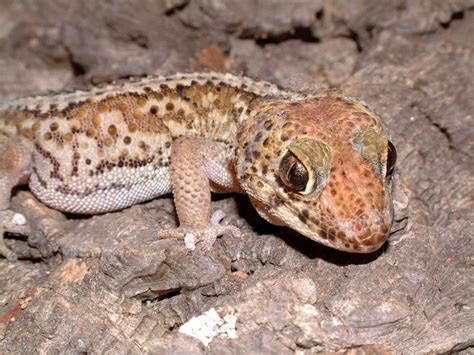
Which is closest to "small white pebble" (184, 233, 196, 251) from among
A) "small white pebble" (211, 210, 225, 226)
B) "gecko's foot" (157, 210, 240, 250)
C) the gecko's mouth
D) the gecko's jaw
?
"gecko's foot" (157, 210, 240, 250)

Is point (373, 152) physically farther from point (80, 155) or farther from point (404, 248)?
point (80, 155)

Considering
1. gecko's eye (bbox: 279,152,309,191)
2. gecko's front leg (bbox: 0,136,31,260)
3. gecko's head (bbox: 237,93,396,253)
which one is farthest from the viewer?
gecko's front leg (bbox: 0,136,31,260)

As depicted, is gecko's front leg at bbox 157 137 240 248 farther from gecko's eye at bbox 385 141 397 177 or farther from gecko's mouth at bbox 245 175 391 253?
gecko's eye at bbox 385 141 397 177

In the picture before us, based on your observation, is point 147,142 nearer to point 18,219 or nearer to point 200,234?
point 200,234

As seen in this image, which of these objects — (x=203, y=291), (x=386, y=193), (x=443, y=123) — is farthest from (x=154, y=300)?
(x=443, y=123)

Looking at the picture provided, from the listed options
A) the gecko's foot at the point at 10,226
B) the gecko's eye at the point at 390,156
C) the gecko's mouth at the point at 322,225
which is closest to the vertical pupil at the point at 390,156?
the gecko's eye at the point at 390,156

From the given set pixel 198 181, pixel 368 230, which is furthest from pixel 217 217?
pixel 368 230
